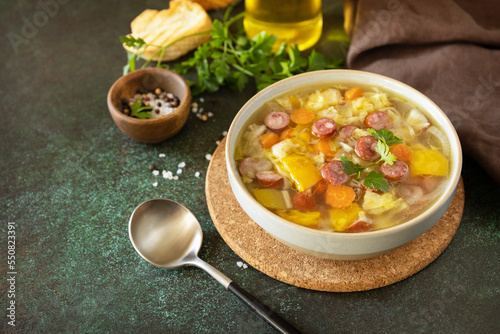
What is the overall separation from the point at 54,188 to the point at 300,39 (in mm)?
1684

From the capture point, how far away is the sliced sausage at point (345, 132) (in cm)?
212

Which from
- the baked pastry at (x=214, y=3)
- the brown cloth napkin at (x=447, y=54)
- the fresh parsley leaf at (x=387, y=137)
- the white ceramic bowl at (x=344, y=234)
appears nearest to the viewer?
the white ceramic bowl at (x=344, y=234)

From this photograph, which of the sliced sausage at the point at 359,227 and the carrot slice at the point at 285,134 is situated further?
the carrot slice at the point at 285,134

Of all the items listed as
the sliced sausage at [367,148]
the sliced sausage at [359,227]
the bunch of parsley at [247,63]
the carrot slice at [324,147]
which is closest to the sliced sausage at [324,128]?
the carrot slice at [324,147]

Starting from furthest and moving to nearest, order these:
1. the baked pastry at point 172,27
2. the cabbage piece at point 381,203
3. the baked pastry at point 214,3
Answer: the baked pastry at point 214,3 < the baked pastry at point 172,27 < the cabbage piece at point 381,203

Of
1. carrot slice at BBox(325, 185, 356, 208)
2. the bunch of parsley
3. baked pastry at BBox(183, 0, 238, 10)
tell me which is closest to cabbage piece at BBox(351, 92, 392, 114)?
carrot slice at BBox(325, 185, 356, 208)

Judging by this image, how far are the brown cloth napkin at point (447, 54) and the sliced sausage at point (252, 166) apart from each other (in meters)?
1.03

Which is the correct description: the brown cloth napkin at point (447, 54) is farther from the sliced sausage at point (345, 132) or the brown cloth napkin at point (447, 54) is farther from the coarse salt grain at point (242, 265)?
the coarse salt grain at point (242, 265)

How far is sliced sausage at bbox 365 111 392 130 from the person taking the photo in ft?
7.06

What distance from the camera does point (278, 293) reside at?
2.00 m

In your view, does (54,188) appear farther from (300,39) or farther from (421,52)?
(421,52)

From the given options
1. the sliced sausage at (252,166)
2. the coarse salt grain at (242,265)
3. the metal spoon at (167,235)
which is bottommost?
the coarse salt grain at (242,265)

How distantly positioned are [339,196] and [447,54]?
119 cm

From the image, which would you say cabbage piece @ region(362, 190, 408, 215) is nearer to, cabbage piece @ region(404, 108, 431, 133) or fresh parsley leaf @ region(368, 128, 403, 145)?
fresh parsley leaf @ region(368, 128, 403, 145)
